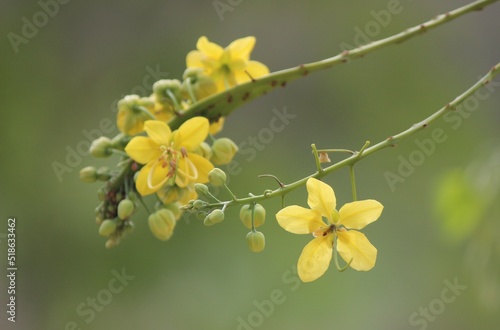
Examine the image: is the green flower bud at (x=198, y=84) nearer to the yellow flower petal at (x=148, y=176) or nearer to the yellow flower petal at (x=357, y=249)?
the yellow flower petal at (x=148, y=176)

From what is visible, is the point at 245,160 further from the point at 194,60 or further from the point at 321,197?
the point at 321,197

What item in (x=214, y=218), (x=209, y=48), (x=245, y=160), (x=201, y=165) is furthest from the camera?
(x=245, y=160)

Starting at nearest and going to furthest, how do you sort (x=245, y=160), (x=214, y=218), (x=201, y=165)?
(x=214, y=218) → (x=201, y=165) → (x=245, y=160)

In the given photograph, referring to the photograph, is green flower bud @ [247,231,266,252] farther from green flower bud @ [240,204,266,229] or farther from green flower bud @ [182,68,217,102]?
green flower bud @ [182,68,217,102]

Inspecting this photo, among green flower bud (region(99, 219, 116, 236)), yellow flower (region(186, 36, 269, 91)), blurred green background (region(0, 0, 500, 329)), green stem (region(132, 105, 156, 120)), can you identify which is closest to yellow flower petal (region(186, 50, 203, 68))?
yellow flower (region(186, 36, 269, 91))

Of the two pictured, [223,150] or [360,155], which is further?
[223,150]

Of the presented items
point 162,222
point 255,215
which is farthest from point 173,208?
point 255,215

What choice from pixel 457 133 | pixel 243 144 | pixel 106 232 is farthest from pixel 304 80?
pixel 106 232

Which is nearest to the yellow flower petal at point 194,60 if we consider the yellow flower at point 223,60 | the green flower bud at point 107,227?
the yellow flower at point 223,60
